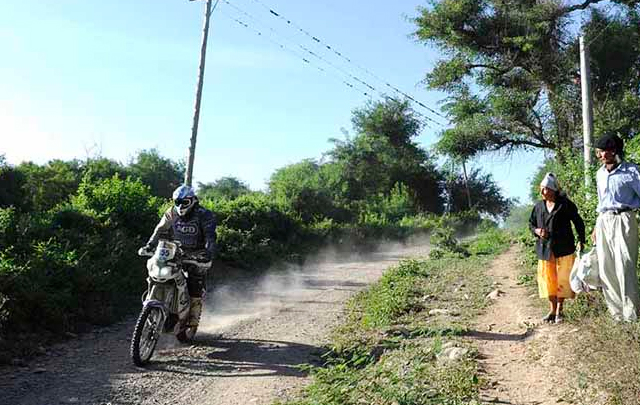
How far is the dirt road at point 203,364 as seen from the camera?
5492 millimetres

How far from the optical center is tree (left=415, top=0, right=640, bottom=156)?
2180 centimetres

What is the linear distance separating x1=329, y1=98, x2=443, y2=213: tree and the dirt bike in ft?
108

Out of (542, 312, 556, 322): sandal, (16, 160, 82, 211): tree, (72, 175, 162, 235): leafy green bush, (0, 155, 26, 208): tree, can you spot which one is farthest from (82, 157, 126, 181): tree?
(542, 312, 556, 322): sandal

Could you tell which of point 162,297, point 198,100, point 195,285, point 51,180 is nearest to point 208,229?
point 195,285

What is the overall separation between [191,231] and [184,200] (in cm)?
41

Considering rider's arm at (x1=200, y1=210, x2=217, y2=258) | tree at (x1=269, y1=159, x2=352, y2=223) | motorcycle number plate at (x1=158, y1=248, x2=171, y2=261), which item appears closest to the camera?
motorcycle number plate at (x1=158, y1=248, x2=171, y2=261)

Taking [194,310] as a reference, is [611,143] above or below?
above

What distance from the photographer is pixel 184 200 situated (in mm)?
7105

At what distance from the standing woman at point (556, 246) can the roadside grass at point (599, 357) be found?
0.24m

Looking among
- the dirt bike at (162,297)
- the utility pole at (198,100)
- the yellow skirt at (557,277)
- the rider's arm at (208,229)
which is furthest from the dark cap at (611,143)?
the utility pole at (198,100)

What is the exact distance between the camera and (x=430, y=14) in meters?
24.4

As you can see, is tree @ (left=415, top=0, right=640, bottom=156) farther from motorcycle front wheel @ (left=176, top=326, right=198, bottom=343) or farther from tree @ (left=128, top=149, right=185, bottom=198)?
tree @ (left=128, top=149, right=185, bottom=198)

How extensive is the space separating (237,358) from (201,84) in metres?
11.8

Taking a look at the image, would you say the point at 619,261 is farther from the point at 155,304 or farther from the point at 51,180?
the point at 51,180
